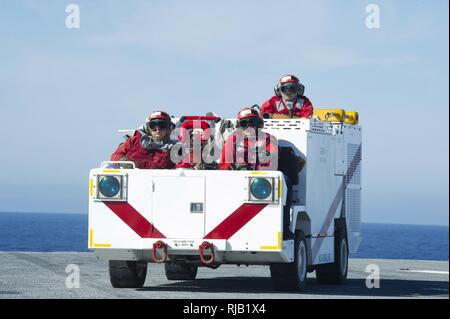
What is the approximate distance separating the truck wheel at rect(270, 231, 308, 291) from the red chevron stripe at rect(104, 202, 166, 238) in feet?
5.82

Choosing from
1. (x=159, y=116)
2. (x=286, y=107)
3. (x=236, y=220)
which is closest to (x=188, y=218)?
(x=236, y=220)

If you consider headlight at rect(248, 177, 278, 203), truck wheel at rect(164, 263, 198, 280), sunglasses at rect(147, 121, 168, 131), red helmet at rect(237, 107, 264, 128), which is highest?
red helmet at rect(237, 107, 264, 128)

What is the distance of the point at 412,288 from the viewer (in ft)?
67.1

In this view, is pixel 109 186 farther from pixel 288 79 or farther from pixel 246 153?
pixel 288 79

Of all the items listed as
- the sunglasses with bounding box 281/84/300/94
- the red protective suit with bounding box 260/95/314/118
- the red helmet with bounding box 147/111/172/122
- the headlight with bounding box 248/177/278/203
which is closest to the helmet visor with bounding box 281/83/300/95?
the sunglasses with bounding box 281/84/300/94

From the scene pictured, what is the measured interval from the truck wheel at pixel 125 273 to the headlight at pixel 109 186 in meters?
1.02

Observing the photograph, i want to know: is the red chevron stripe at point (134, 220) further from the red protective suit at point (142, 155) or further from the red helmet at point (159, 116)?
the red helmet at point (159, 116)

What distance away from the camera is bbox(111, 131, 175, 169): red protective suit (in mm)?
18031

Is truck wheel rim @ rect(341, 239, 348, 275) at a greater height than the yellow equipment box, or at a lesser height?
lesser

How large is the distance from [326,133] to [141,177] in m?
3.61

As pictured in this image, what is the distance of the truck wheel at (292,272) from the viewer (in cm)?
→ 1781

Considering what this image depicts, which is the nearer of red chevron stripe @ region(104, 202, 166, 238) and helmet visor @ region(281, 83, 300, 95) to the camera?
red chevron stripe @ region(104, 202, 166, 238)

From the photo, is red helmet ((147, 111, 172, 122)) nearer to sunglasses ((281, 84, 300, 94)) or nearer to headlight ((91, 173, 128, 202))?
headlight ((91, 173, 128, 202))
